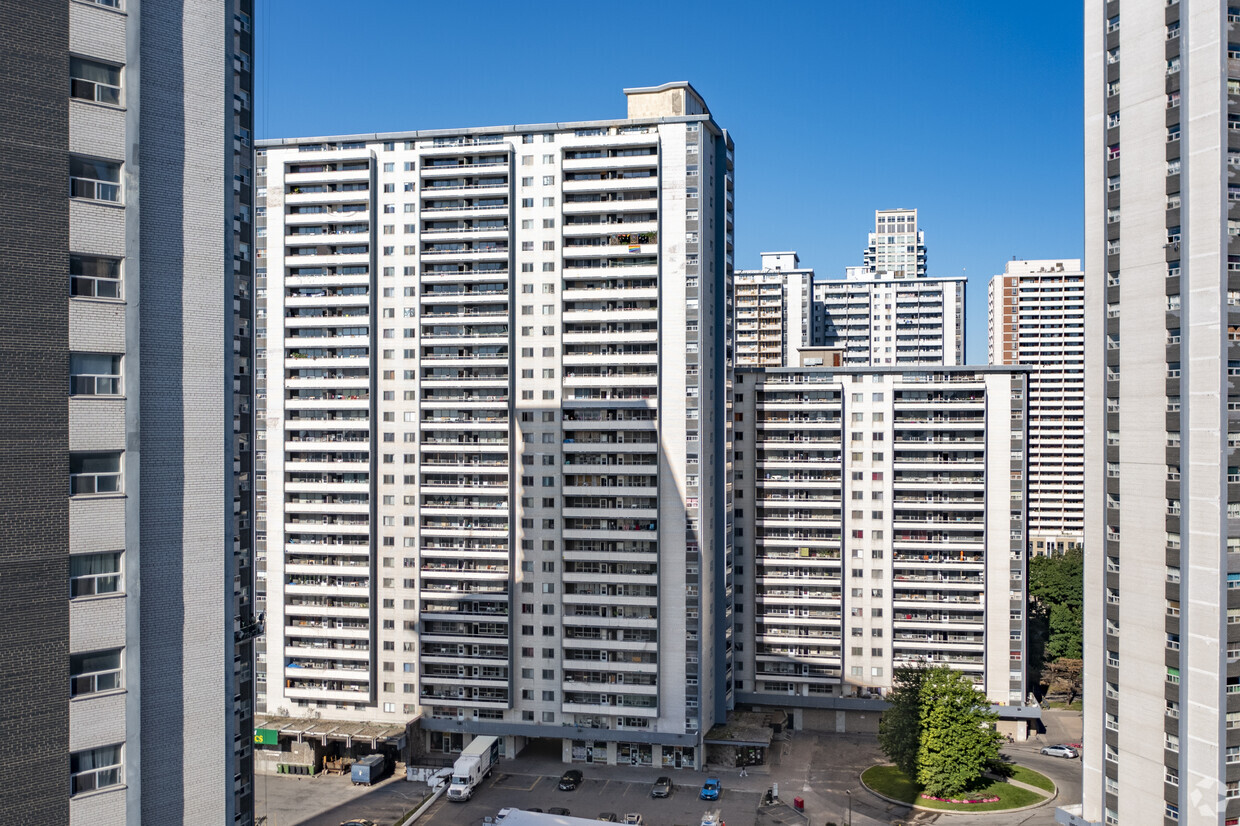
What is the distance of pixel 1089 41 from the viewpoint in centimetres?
5300

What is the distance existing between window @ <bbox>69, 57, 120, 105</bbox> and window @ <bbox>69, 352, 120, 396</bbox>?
681 cm

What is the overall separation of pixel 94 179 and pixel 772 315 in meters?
139

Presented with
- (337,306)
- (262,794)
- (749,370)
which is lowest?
(262,794)

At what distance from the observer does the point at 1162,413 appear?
4797 cm

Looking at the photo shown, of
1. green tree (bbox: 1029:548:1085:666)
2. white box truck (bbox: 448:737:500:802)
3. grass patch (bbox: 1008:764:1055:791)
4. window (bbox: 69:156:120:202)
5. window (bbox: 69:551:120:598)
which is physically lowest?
grass patch (bbox: 1008:764:1055:791)

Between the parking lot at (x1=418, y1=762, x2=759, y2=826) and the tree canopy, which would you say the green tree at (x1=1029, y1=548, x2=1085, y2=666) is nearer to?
the tree canopy

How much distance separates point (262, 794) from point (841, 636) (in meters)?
50.7

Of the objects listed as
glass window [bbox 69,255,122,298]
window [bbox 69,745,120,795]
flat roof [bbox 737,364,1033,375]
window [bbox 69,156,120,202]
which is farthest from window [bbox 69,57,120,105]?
flat roof [bbox 737,364,1033,375]

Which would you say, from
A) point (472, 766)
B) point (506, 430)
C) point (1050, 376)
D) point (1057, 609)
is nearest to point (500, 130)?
point (506, 430)

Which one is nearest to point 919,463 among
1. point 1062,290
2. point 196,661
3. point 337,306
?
point 337,306

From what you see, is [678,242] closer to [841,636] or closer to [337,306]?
[337,306]

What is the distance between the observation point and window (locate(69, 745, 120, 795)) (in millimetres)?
22625

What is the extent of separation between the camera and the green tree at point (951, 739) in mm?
66250

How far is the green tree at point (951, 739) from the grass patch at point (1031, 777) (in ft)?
13.6
